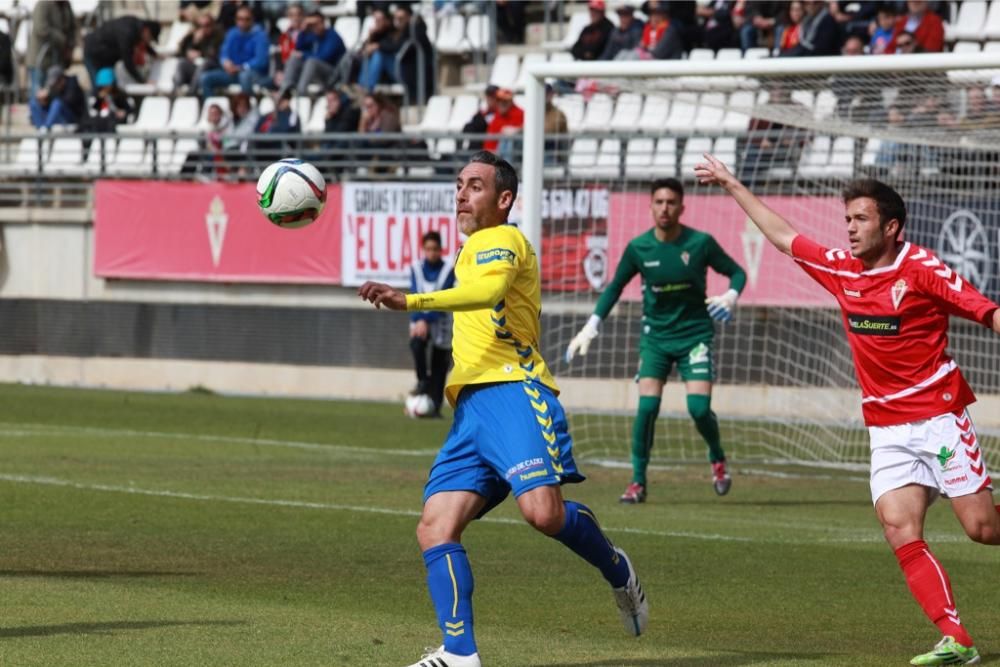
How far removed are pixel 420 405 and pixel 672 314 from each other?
701 cm

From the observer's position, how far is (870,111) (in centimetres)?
1748

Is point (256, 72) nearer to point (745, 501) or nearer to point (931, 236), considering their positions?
point (931, 236)

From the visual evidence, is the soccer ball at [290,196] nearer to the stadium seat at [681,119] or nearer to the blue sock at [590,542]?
the blue sock at [590,542]

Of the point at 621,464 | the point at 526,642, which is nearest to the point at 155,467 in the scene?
the point at 621,464

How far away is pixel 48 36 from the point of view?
31.3m

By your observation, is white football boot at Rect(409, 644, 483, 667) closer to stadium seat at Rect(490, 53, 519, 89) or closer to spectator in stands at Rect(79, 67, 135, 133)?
stadium seat at Rect(490, 53, 519, 89)

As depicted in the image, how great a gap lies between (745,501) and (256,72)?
615 inches

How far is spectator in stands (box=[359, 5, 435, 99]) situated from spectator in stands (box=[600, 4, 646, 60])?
3284 mm

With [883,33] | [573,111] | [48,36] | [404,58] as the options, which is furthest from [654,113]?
[48,36]

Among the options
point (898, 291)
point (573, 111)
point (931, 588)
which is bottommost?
point (931, 588)

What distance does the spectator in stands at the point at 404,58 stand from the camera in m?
26.7

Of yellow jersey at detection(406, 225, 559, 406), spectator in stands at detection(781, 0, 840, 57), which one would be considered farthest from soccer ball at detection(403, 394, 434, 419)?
yellow jersey at detection(406, 225, 559, 406)

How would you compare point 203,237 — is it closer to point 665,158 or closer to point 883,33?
point 665,158

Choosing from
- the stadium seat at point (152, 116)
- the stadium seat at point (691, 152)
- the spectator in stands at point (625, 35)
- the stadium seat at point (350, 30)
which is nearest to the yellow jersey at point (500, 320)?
the stadium seat at point (691, 152)
